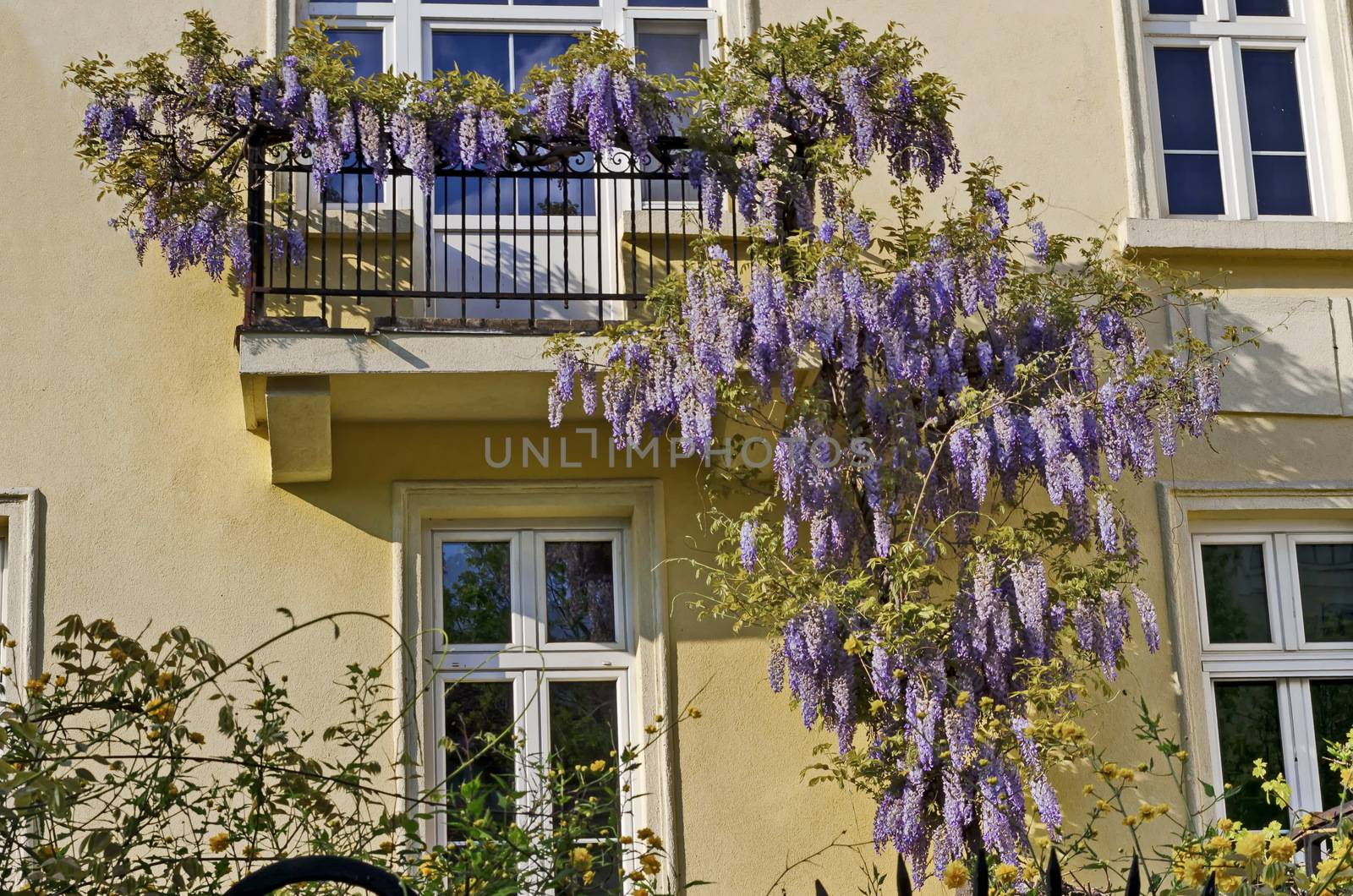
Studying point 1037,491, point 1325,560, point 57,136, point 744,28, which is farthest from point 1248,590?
point 57,136

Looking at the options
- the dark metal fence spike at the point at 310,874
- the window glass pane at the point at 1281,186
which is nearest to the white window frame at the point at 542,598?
the window glass pane at the point at 1281,186

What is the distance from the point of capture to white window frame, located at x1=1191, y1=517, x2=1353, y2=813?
6859 mm

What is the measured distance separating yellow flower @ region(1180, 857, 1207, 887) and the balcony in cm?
360

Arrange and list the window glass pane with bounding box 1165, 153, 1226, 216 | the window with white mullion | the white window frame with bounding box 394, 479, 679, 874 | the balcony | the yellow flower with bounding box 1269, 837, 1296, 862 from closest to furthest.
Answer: the yellow flower with bounding box 1269, 837, 1296, 862 → the balcony → the white window frame with bounding box 394, 479, 679, 874 → the window with white mullion → the window glass pane with bounding box 1165, 153, 1226, 216

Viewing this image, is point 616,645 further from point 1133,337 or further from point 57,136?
point 57,136

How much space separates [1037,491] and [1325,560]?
1.24 metres

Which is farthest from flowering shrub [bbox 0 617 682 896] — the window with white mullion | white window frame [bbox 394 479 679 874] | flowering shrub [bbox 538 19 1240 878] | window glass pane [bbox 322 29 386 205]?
window glass pane [bbox 322 29 386 205]

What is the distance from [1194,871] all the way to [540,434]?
13.7 ft

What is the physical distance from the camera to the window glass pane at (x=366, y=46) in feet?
23.3

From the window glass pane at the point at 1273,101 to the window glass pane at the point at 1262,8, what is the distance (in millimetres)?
171

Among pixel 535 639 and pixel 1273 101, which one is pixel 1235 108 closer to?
pixel 1273 101

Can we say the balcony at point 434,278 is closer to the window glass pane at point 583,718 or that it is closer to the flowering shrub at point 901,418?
the flowering shrub at point 901,418

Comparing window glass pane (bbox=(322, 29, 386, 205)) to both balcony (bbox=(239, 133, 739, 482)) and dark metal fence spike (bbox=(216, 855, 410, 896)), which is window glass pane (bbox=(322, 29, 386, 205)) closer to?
balcony (bbox=(239, 133, 739, 482))

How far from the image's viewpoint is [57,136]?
6.72 metres
